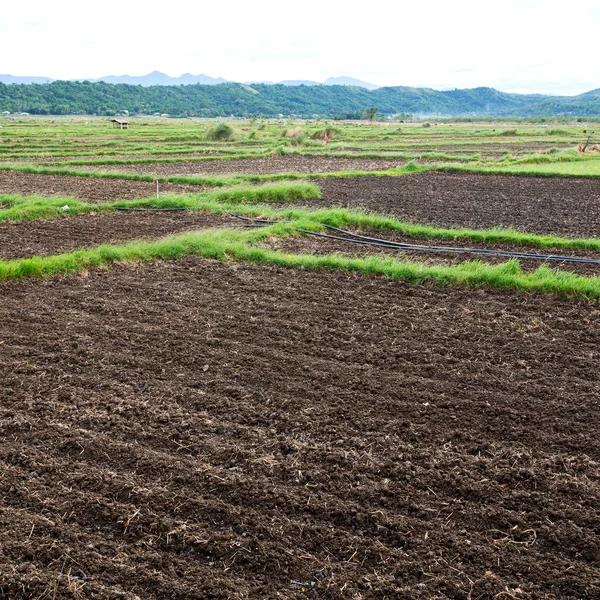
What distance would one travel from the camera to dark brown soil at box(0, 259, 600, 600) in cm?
375

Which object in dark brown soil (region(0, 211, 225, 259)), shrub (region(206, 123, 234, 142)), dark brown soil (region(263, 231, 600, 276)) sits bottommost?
dark brown soil (region(263, 231, 600, 276))

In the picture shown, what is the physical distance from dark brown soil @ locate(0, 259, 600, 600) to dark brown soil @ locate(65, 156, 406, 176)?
17.6m

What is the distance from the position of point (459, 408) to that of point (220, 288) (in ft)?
14.9

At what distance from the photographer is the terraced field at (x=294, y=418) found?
3801 mm

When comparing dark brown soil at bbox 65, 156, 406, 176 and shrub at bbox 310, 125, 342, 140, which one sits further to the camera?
shrub at bbox 310, 125, 342, 140

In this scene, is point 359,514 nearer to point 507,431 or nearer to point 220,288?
point 507,431

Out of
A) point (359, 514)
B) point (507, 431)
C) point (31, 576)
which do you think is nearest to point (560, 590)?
point (359, 514)

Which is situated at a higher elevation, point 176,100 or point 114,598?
point 176,100

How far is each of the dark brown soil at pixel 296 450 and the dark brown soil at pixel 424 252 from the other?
2803 mm

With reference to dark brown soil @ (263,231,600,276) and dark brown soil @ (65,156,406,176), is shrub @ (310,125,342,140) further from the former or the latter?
dark brown soil @ (263,231,600,276)

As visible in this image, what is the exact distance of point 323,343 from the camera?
283 inches

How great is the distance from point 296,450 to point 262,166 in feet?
77.9

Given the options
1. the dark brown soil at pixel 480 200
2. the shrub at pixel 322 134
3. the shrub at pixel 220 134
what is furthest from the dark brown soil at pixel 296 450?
the shrub at pixel 322 134

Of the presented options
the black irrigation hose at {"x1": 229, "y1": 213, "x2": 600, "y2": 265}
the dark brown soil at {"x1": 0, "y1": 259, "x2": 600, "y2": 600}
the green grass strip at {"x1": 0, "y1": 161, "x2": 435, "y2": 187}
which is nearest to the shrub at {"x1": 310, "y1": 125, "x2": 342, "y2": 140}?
the green grass strip at {"x1": 0, "y1": 161, "x2": 435, "y2": 187}
